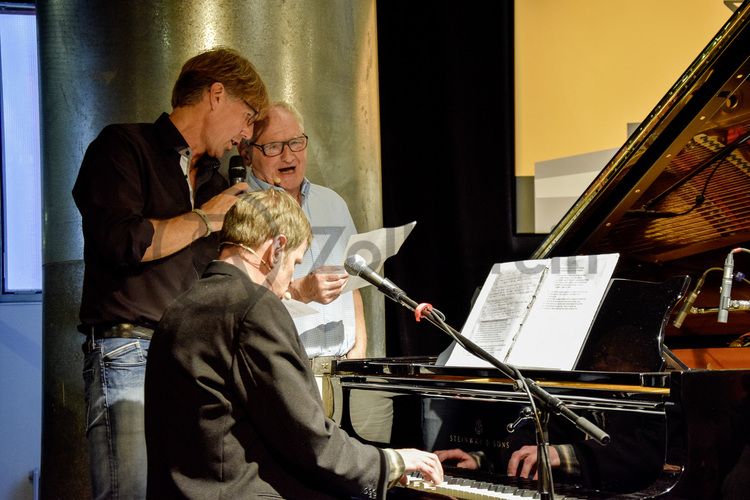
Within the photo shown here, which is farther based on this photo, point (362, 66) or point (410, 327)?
point (410, 327)

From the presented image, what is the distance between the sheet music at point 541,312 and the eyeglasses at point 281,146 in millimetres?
1193

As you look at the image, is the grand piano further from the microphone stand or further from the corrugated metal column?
the corrugated metal column

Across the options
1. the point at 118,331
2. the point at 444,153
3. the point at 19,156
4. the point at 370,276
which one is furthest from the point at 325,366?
the point at 19,156

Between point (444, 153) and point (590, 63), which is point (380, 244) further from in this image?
point (590, 63)

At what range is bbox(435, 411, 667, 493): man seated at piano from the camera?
2105 millimetres

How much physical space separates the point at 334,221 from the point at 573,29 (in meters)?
1.90

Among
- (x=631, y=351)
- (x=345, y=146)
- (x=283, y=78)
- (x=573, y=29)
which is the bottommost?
(x=631, y=351)

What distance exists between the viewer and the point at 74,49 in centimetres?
345

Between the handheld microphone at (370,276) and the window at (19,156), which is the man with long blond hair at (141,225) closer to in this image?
the handheld microphone at (370,276)

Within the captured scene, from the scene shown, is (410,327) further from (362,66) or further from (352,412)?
(352,412)

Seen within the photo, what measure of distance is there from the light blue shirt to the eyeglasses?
13 centimetres

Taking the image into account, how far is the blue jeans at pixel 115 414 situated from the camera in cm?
280

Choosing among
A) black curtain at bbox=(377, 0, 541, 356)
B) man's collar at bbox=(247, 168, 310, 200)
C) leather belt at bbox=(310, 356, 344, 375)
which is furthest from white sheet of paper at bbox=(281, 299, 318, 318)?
black curtain at bbox=(377, 0, 541, 356)

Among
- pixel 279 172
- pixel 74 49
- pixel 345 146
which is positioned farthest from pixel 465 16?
pixel 74 49
